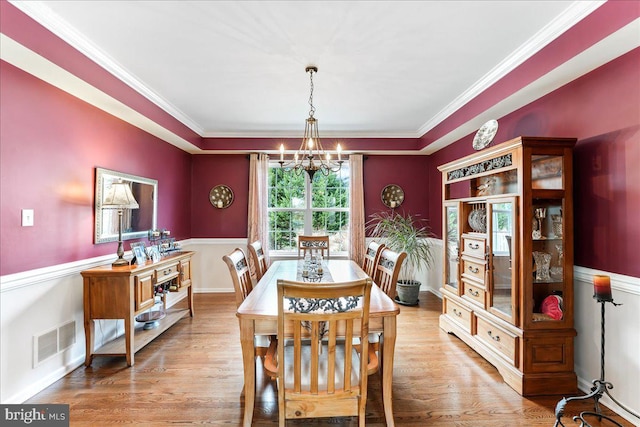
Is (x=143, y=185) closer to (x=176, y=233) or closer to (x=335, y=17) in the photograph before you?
(x=176, y=233)

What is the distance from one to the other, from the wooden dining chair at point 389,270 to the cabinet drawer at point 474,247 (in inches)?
34.0

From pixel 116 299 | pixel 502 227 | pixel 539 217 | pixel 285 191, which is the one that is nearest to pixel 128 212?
pixel 116 299

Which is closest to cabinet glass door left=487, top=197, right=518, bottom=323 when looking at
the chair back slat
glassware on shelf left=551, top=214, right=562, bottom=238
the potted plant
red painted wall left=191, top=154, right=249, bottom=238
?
glassware on shelf left=551, top=214, right=562, bottom=238

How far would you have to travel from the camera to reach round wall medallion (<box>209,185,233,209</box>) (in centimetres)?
510

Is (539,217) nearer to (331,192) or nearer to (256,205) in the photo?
(331,192)

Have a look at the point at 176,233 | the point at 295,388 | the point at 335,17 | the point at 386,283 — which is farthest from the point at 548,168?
the point at 176,233

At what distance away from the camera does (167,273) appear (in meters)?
3.28

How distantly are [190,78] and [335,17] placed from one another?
161cm

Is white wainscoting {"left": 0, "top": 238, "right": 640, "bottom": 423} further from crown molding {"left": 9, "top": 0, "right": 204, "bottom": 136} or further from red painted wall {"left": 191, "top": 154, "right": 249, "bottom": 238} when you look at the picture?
red painted wall {"left": 191, "top": 154, "right": 249, "bottom": 238}

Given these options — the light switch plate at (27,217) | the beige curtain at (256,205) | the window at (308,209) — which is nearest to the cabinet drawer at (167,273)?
the light switch plate at (27,217)

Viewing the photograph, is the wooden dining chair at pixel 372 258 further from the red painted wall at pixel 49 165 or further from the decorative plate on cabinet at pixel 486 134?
the red painted wall at pixel 49 165

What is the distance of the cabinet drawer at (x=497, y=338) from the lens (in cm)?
233

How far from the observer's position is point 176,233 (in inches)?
182

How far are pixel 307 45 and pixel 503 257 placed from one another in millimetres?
2307
